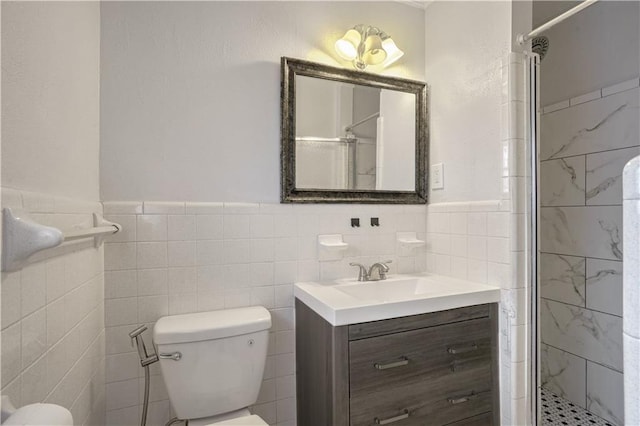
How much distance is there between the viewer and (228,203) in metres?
1.46

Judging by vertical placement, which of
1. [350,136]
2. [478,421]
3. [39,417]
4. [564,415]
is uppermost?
[350,136]

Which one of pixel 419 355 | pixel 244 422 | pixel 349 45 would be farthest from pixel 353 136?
pixel 244 422

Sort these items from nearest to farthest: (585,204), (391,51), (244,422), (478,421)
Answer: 1. (244,422)
2. (478,421)
3. (391,51)
4. (585,204)

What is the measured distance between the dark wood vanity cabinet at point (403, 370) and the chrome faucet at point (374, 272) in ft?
1.16

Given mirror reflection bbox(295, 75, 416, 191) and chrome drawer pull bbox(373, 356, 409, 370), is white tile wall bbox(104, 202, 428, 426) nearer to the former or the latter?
mirror reflection bbox(295, 75, 416, 191)

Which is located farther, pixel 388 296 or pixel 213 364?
pixel 388 296

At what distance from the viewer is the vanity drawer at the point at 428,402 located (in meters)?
1.17

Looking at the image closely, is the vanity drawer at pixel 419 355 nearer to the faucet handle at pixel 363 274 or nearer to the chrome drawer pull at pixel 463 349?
the chrome drawer pull at pixel 463 349

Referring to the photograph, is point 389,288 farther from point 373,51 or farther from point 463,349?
point 373,51

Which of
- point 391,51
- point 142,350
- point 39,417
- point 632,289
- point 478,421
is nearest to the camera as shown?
point 632,289

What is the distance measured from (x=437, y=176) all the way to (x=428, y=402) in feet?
3.58

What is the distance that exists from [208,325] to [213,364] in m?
0.14

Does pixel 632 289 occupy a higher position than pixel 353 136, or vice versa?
pixel 353 136

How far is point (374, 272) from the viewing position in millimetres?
1633
